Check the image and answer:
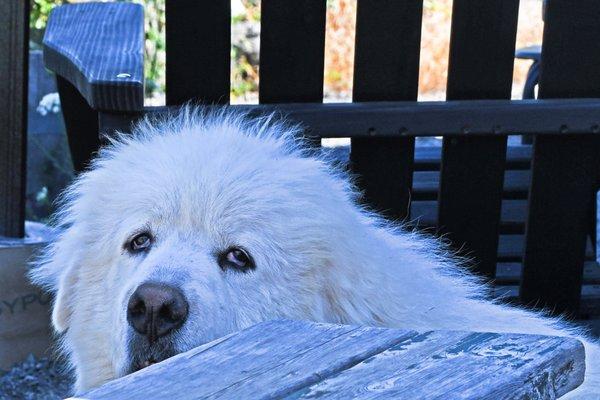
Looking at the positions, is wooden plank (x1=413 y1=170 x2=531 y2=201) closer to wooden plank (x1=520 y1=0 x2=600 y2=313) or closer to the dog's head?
wooden plank (x1=520 y1=0 x2=600 y2=313)

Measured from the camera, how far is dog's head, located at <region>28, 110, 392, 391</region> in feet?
8.50

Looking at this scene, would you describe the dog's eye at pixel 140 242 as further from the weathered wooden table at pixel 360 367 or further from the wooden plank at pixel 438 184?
the wooden plank at pixel 438 184

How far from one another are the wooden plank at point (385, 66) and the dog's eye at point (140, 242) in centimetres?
114

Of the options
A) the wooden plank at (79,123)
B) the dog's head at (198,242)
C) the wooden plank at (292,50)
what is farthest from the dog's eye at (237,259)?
the wooden plank at (79,123)

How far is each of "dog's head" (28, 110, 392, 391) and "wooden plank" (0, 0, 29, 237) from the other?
1075 millimetres

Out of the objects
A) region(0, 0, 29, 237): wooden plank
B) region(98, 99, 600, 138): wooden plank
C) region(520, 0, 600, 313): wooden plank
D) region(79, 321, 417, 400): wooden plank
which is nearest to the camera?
region(79, 321, 417, 400): wooden plank

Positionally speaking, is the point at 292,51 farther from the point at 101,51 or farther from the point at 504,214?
the point at 504,214

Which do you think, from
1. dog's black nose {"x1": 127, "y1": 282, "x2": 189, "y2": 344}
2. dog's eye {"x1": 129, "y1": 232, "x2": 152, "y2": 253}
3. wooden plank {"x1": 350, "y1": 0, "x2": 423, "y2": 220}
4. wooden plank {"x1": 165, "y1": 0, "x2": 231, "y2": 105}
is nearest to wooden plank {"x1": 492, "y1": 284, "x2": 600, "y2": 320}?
wooden plank {"x1": 350, "y1": 0, "x2": 423, "y2": 220}

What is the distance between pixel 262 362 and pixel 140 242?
1.22m

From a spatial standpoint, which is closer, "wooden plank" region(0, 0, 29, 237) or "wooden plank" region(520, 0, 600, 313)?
"wooden plank" region(520, 0, 600, 313)

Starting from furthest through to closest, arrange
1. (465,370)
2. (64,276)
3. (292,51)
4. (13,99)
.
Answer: (13,99)
(292,51)
(64,276)
(465,370)

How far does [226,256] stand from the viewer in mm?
2783

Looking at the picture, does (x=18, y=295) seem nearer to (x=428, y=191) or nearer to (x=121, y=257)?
(x=121, y=257)

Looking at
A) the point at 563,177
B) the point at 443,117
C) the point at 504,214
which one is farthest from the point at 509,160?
the point at 443,117
